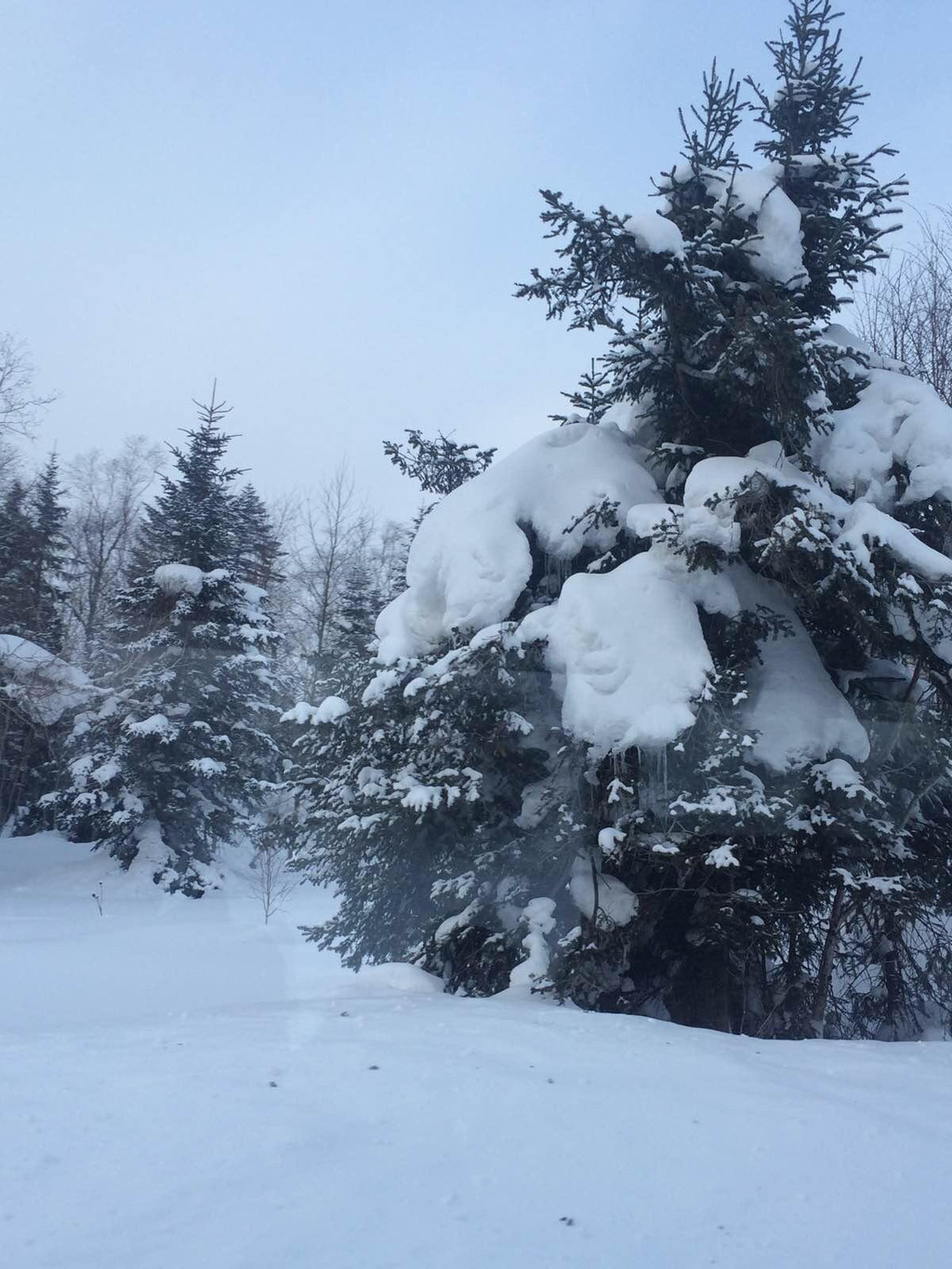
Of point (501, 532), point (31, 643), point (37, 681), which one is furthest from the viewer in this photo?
point (31, 643)

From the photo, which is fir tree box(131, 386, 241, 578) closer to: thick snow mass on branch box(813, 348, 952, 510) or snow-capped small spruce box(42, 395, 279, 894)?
snow-capped small spruce box(42, 395, 279, 894)

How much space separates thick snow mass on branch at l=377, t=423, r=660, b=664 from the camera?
6.11 meters

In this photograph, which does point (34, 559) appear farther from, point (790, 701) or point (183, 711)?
point (790, 701)

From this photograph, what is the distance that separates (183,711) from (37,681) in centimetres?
410

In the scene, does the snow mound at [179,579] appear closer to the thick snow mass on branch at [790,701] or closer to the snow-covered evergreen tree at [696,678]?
the snow-covered evergreen tree at [696,678]

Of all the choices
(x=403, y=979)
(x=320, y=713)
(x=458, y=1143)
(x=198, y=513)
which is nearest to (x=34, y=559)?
(x=198, y=513)

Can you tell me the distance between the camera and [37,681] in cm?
1214

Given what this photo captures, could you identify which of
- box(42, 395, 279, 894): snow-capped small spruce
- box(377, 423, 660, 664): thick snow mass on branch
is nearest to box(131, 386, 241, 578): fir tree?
box(42, 395, 279, 894): snow-capped small spruce

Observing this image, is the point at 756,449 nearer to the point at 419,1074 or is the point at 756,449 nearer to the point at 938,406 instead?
the point at 938,406

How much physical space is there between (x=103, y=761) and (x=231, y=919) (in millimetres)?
4174

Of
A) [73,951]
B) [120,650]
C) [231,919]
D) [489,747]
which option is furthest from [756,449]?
[120,650]

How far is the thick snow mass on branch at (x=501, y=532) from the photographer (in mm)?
6113

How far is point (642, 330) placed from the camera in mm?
6699

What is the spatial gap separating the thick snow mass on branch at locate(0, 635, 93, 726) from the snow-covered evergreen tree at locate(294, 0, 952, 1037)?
7.05 metres
